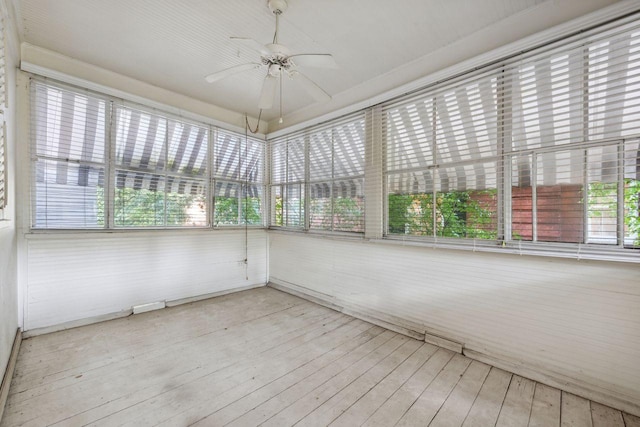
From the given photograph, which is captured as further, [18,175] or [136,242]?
[136,242]

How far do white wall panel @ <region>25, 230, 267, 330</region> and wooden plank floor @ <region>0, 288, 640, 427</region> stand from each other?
31 cm

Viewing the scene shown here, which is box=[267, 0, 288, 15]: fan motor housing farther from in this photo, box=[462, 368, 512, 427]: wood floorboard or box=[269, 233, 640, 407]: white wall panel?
box=[462, 368, 512, 427]: wood floorboard

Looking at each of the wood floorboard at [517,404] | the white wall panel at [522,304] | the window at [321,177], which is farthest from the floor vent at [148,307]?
the wood floorboard at [517,404]

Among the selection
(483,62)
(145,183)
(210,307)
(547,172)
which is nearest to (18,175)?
(145,183)

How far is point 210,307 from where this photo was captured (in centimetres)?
373

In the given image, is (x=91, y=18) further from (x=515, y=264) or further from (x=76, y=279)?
(x=515, y=264)

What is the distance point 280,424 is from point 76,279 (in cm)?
291

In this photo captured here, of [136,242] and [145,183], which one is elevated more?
[145,183]

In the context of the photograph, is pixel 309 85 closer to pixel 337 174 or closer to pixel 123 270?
pixel 337 174

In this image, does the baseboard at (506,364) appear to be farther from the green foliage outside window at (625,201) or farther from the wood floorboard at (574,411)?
the green foliage outside window at (625,201)

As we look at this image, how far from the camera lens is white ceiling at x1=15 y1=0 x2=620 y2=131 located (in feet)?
7.30

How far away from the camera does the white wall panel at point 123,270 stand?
2.90 m

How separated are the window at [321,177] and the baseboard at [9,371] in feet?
10.5

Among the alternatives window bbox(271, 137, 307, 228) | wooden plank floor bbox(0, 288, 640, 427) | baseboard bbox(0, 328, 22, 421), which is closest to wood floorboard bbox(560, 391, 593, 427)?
wooden plank floor bbox(0, 288, 640, 427)
